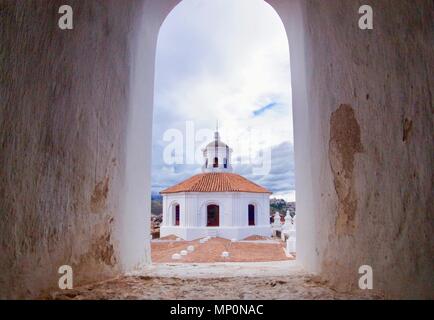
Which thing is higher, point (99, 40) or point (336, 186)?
point (99, 40)

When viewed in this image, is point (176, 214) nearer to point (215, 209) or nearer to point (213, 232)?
point (215, 209)

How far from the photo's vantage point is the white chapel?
2816cm

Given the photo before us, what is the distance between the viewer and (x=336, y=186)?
2.51 meters

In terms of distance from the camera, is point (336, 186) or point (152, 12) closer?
point (336, 186)

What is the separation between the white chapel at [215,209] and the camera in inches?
1109

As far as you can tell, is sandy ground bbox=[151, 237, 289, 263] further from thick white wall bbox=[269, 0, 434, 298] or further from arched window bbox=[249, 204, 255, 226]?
thick white wall bbox=[269, 0, 434, 298]

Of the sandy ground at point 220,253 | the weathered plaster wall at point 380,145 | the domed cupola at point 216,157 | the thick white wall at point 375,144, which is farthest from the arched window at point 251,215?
the weathered plaster wall at point 380,145

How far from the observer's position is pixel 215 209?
95.3ft

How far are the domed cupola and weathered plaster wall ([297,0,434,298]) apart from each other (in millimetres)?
29327

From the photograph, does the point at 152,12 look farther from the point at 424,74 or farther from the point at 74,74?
the point at 424,74

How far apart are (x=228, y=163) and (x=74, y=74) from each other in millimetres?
30521

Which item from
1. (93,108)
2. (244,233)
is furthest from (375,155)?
(244,233)

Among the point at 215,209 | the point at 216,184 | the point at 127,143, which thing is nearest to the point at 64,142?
the point at 127,143

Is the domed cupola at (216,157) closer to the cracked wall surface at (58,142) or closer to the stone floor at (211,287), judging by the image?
the stone floor at (211,287)
